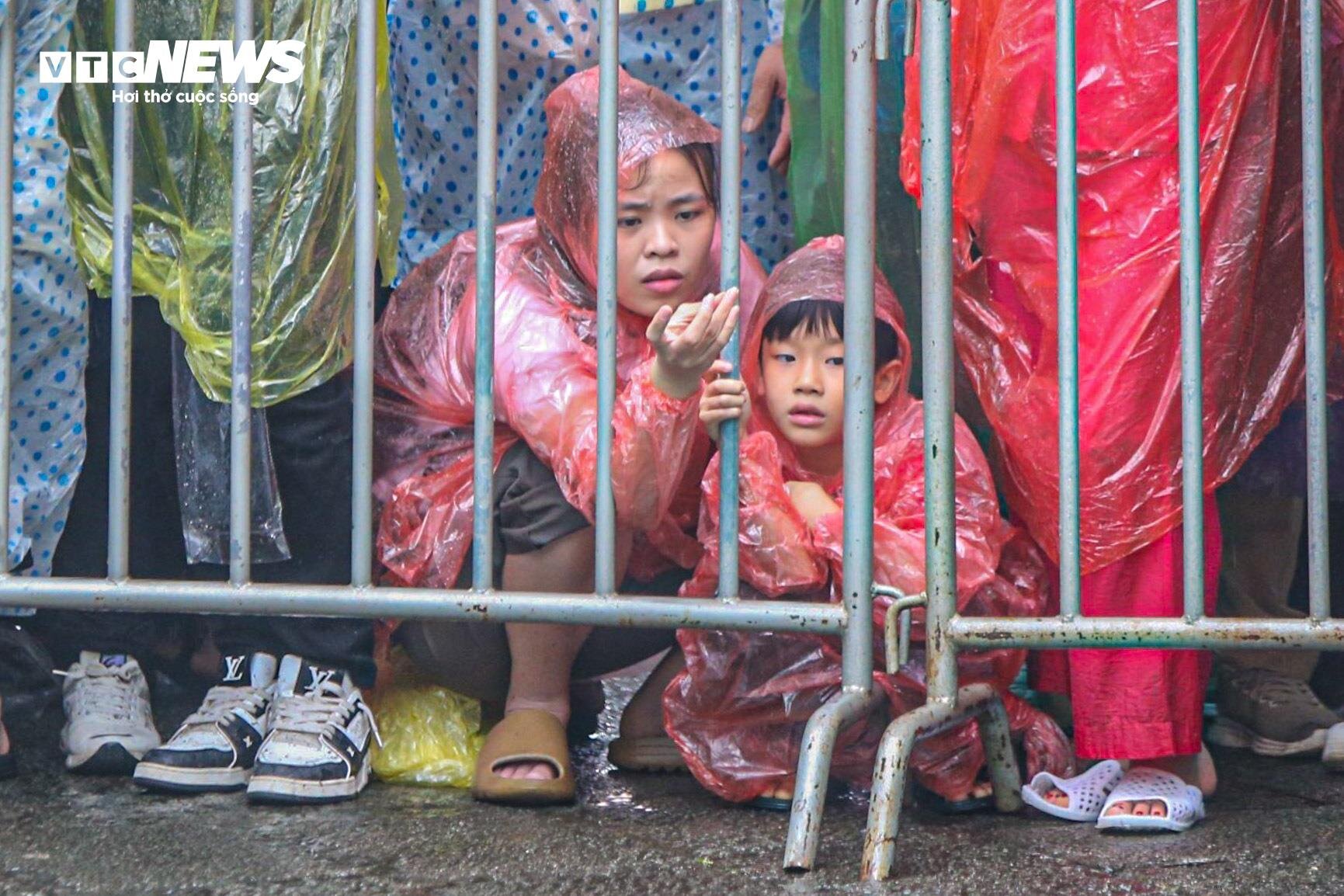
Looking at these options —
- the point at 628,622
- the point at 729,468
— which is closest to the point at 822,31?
the point at 729,468

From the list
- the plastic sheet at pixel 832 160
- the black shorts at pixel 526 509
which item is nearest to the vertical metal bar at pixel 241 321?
the black shorts at pixel 526 509

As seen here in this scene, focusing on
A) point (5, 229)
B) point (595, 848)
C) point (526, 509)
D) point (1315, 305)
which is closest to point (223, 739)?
point (526, 509)

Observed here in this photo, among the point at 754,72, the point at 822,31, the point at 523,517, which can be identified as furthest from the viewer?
the point at 754,72

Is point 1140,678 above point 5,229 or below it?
below

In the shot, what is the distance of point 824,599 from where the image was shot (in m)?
2.20

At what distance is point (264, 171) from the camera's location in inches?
89.5

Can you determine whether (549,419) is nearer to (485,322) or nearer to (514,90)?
(485,322)

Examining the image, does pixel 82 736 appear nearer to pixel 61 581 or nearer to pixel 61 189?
pixel 61 581

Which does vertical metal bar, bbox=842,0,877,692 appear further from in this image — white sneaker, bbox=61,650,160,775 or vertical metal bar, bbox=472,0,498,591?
white sneaker, bbox=61,650,160,775

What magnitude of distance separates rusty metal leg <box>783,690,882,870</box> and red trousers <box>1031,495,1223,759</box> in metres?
0.40

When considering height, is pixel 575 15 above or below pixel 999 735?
above

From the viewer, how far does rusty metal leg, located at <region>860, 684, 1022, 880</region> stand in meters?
1.83

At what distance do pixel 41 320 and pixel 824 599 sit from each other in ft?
3.66

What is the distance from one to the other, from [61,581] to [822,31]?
4.47 ft
